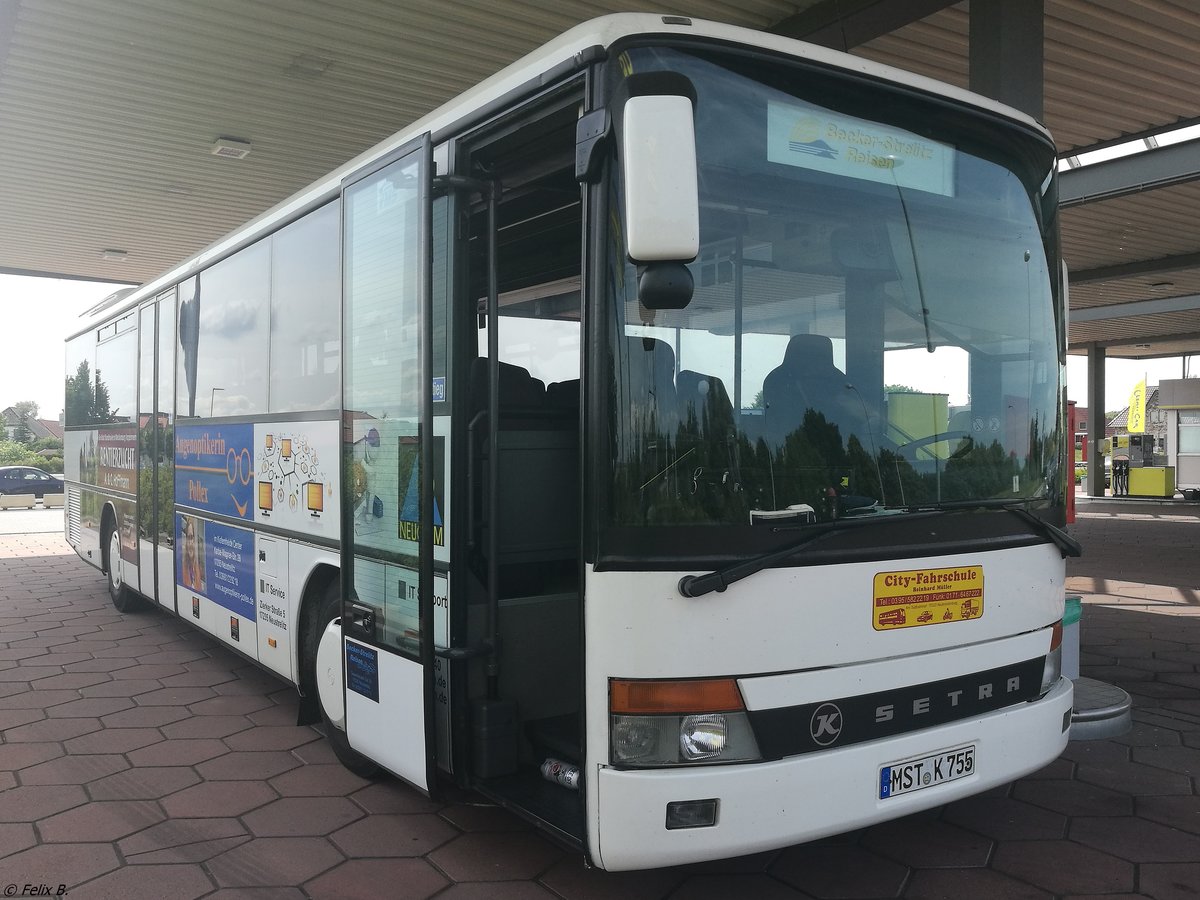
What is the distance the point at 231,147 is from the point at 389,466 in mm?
7505

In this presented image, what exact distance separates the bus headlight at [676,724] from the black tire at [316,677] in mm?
1946

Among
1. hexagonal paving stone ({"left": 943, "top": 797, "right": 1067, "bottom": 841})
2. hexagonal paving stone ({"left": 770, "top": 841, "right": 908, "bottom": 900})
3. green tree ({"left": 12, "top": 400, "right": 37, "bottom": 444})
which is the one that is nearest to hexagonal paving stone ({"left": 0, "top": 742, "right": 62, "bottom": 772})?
hexagonal paving stone ({"left": 770, "top": 841, "right": 908, "bottom": 900})

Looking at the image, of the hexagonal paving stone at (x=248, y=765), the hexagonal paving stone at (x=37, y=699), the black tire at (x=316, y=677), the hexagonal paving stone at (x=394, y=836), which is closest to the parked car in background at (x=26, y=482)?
the hexagonal paving stone at (x=37, y=699)

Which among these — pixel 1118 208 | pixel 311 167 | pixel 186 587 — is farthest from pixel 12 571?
pixel 1118 208

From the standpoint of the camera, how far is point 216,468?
6.31 m

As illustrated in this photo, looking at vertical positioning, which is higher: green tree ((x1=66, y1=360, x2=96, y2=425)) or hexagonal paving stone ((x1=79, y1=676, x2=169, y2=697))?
green tree ((x1=66, y1=360, x2=96, y2=425))

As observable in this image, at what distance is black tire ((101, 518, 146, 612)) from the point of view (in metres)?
8.81

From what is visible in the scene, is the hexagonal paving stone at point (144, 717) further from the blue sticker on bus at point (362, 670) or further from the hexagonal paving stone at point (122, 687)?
the blue sticker on bus at point (362, 670)

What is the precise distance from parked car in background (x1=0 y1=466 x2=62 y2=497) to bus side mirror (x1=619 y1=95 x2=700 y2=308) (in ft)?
96.9

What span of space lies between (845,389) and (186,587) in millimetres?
5277

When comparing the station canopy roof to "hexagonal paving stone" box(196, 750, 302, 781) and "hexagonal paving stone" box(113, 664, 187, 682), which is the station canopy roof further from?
"hexagonal paving stone" box(196, 750, 302, 781)

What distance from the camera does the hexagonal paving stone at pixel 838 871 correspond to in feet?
11.5

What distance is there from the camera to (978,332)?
349 centimetres

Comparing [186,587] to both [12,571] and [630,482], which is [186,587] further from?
[12,571]
